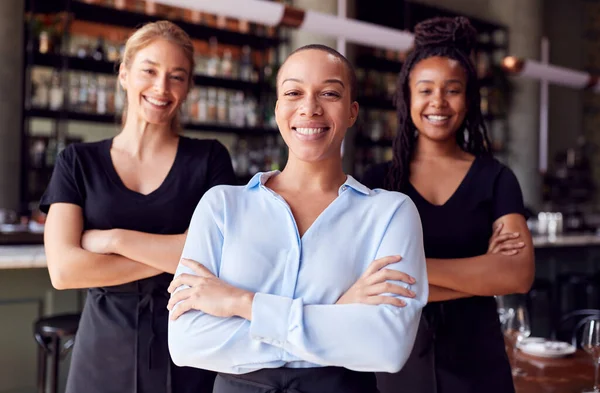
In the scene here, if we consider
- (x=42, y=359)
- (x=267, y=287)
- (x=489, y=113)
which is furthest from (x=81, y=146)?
(x=489, y=113)

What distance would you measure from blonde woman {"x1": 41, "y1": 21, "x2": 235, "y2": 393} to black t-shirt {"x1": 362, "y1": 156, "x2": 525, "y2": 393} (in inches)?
22.1

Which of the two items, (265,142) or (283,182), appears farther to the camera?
(265,142)

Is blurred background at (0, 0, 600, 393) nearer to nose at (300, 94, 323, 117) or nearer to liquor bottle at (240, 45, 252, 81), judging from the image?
liquor bottle at (240, 45, 252, 81)

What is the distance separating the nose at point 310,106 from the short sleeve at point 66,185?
0.76 m

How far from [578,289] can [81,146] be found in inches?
185

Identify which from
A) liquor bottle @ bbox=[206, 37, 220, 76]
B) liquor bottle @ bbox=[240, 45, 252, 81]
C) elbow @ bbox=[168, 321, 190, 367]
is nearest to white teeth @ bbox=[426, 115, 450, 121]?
elbow @ bbox=[168, 321, 190, 367]

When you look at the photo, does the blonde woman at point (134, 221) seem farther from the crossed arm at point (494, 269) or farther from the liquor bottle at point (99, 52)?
the liquor bottle at point (99, 52)

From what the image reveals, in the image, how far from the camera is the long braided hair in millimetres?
1648

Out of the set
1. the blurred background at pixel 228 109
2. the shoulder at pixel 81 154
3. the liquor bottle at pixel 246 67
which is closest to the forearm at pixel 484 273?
the shoulder at pixel 81 154

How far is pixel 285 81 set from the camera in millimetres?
1145

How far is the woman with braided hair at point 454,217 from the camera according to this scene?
A: 1.53 metres

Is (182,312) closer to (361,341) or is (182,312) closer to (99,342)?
(361,341)

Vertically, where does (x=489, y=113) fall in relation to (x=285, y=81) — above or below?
above

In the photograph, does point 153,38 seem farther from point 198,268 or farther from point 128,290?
point 198,268
